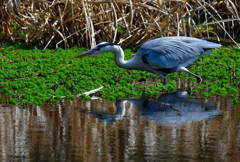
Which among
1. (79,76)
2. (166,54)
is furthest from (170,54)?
(79,76)

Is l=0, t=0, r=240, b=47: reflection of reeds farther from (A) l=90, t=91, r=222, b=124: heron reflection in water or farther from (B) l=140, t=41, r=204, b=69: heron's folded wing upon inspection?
(A) l=90, t=91, r=222, b=124: heron reflection in water

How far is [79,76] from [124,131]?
266cm

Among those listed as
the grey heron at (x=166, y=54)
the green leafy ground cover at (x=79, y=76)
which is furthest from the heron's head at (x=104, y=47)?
the green leafy ground cover at (x=79, y=76)

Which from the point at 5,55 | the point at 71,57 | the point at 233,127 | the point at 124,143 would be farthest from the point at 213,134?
the point at 5,55

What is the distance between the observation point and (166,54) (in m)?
7.20

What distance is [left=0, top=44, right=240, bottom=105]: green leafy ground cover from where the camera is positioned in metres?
6.28

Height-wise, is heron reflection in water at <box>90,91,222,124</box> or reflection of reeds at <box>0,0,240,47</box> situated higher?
reflection of reeds at <box>0,0,240,47</box>

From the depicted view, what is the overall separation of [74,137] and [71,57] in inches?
183

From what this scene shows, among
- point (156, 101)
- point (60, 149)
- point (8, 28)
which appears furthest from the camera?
point (8, 28)

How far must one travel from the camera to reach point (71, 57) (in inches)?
354

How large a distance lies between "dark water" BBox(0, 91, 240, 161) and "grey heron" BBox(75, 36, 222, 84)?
1.04 metres

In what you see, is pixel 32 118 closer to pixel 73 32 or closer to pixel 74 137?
pixel 74 137

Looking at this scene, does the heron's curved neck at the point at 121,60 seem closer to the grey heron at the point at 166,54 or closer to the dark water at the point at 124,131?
the grey heron at the point at 166,54

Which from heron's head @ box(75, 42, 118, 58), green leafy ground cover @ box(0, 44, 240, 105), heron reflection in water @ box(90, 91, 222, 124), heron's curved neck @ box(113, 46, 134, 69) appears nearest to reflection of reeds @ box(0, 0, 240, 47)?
green leafy ground cover @ box(0, 44, 240, 105)
